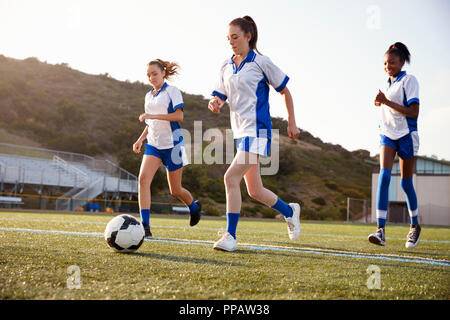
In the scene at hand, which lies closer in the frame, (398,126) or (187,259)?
(187,259)

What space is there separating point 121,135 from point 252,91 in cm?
4399

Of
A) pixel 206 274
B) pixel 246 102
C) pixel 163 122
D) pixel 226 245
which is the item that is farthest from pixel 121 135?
pixel 206 274

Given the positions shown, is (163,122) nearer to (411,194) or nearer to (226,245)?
(226,245)

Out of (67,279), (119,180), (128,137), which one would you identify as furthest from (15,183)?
(67,279)

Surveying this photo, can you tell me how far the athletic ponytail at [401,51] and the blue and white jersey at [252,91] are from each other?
1841 millimetres

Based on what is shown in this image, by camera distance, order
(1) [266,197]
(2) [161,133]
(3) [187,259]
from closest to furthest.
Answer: (3) [187,259] < (1) [266,197] < (2) [161,133]

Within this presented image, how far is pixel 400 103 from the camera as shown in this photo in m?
5.33

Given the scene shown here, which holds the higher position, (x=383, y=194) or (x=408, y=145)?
(x=408, y=145)

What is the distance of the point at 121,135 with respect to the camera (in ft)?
153

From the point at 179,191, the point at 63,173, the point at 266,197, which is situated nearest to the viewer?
the point at 266,197

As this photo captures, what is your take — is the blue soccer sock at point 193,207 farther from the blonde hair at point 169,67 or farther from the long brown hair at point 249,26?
the long brown hair at point 249,26

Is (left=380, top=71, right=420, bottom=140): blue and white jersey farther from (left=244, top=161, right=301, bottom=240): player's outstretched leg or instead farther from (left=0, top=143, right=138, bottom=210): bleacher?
(left=0, top=143, right=138, bottom=210): bleacher

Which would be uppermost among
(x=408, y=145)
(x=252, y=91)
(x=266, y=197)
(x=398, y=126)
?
(x=252, y=91)

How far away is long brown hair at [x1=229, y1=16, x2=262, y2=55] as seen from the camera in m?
4.36
